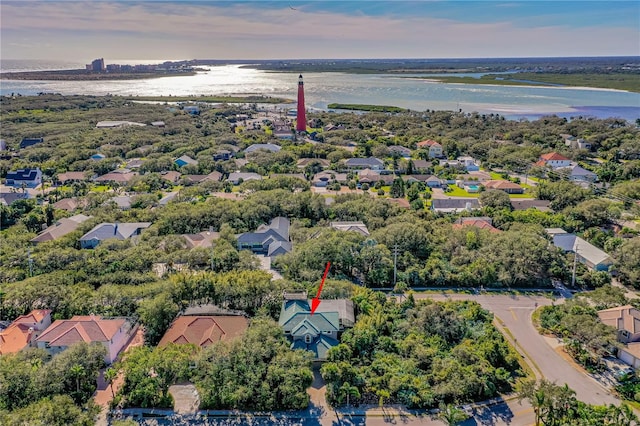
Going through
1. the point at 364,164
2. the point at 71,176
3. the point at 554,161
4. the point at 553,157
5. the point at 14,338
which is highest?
the point at 553,157

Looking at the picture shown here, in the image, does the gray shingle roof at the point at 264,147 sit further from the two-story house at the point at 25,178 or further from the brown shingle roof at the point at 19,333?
the brown shingle roof at the point at 19,333

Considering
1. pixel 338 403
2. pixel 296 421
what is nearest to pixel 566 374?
pixel 338 403

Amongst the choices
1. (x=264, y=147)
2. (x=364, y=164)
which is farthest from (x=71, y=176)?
(x=364, y=164)

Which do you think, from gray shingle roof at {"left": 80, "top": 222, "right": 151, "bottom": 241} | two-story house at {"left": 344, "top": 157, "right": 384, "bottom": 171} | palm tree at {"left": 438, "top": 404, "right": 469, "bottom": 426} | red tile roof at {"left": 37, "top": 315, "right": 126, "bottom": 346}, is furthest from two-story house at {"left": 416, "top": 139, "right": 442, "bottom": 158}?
red tile roof at {"left": 37, "top": 315, "right": 126, "bottom": 346}

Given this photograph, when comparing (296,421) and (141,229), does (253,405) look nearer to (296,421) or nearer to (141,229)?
(296,421)

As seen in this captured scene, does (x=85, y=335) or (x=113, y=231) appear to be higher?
(x=113, y=231)

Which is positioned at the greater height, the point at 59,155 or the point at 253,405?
the point at 59,155

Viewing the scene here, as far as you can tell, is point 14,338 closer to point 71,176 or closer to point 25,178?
point 25,178

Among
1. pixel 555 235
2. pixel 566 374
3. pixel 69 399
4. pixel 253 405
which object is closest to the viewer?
pixel 69 399
